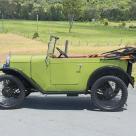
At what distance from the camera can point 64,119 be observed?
834 centimetres

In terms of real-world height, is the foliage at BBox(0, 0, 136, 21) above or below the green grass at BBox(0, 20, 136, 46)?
below

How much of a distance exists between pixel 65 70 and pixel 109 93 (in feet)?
2.98

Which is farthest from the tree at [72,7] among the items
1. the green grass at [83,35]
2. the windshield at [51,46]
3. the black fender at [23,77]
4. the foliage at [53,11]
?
the black fender at [23,77]

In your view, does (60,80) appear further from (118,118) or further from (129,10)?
(129,10)

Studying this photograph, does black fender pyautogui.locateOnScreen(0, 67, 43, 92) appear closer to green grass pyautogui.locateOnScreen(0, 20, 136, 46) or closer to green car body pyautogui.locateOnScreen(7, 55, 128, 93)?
green car body pyautogui.locateOnScreen(7, 55, 128, 93)

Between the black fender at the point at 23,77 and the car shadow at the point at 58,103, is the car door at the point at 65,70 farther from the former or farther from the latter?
the car shadow at the point at 58,103

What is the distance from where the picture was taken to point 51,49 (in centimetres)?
955

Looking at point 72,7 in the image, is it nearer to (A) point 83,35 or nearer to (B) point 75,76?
(A) point 83,35

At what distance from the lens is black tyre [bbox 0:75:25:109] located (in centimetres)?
934

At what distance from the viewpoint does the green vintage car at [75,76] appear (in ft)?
30.3

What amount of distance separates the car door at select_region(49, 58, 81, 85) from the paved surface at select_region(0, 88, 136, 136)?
1.74ft

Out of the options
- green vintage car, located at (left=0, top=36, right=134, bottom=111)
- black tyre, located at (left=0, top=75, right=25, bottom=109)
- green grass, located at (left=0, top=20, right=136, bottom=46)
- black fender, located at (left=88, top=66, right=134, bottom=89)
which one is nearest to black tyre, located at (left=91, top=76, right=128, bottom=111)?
green vintage car, located at (left=0, top=36, right=134, bottom=111)

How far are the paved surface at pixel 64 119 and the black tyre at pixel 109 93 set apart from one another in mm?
177

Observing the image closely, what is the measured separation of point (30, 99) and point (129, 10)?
146m
